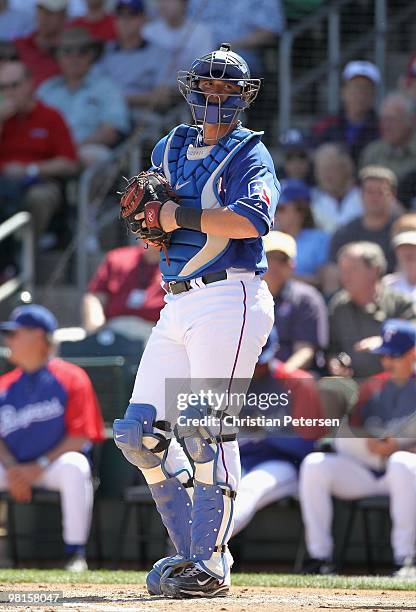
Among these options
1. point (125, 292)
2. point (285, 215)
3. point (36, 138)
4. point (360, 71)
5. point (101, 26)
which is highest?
point (101, 26)

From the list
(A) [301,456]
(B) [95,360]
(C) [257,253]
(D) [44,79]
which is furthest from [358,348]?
(D) [44,79]

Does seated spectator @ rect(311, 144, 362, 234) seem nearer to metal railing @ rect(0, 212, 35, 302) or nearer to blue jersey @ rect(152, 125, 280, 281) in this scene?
metal railing @ rect(0, 212, 35, 302)

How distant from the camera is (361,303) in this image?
27.1ft

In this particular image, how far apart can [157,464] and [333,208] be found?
197 inches

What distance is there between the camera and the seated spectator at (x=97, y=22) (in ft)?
37.1

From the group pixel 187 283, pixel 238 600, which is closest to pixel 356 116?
pixel 187 283

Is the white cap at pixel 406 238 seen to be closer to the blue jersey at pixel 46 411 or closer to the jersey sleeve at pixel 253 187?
the blue jersey at pixel 46 411

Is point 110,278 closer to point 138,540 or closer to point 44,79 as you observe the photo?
point 138,540

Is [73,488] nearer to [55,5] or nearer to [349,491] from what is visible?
[349,491]

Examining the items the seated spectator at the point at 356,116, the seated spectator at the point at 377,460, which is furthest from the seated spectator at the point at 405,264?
the seated spectator at the point at 356,116

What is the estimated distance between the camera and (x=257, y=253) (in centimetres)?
504

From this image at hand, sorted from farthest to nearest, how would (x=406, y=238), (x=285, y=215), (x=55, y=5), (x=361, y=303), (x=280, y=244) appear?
(x=55, y=5), (x=285, y=215), (x=406, y=238), (x=361, y=303), (x=280, y=244)

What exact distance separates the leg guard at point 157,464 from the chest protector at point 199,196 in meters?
0.57

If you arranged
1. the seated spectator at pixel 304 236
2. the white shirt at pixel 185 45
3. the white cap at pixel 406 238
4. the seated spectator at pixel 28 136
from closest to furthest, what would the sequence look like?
the white cap at pixel 406 238
the seated spectator at pixel 304 236
the seated spectator at pixel 28 136
the white shirt at pixel 185 45
